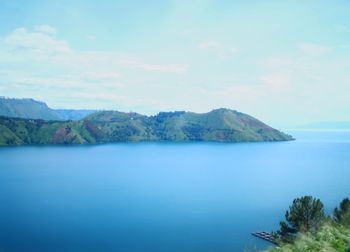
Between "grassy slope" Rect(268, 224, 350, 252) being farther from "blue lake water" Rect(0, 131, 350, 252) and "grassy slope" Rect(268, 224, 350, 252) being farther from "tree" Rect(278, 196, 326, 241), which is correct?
"blue lake water" Rect(0, 131, 350, 252)

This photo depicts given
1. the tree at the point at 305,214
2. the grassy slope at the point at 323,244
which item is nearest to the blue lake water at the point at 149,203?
the tree at the point at 305,214

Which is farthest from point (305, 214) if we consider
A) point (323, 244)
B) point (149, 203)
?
point (149, 203)

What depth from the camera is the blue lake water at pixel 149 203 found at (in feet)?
188

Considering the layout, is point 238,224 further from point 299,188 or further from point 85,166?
point 85,166

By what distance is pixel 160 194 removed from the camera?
3794 inches

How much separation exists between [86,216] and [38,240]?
16078mm

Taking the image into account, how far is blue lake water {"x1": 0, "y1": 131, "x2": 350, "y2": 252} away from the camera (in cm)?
5719

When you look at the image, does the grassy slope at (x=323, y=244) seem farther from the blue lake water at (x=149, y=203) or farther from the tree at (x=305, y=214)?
the blue lake water at (x=149, y=203)

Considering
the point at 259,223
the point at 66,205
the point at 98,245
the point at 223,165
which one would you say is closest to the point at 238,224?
the point at 259,223

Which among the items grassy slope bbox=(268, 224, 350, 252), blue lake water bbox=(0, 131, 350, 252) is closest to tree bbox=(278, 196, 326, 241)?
blue lake water bbox=(0, 131, 350, 252)

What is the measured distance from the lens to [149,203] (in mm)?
85000

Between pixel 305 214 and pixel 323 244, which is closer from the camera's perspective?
pixel 323 244

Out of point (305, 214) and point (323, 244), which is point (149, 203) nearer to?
point (305, 214)

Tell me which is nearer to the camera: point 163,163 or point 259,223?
point 259,223
